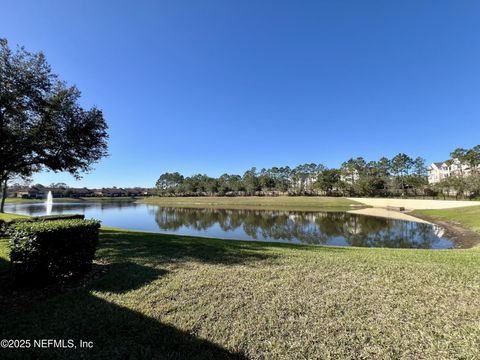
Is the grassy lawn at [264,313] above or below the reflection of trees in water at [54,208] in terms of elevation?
above

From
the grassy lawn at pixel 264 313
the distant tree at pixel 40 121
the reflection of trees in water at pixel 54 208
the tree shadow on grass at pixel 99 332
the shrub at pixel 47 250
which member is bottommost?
the reflection of trees in water at pixel 54 208

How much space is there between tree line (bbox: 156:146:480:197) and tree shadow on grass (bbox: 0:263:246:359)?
62063mm

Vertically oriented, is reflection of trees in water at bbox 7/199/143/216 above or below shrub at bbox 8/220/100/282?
below

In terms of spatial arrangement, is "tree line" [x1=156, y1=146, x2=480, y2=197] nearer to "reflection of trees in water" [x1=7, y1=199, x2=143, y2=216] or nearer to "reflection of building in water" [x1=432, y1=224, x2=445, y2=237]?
"reflection of building in water" [x1=432, y1=224, x2=445, y2=237]

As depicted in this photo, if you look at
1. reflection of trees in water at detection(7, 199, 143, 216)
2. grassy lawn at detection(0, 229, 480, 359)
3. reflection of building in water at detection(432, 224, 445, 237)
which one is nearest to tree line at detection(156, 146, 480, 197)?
reflection of building in water at detection(432, 224, 445, 237)

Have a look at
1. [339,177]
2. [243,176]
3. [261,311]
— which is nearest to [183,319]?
[261,311]

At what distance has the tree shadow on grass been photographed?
308 cm

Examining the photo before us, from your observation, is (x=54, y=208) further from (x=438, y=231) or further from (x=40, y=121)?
(x=438, y=231)

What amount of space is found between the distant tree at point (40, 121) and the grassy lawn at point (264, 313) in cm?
972

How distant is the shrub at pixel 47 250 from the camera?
525 centimetres

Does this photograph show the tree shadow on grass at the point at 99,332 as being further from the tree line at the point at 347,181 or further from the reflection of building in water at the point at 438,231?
the tree line at the point at 347,181

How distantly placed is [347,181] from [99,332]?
85.7 meters

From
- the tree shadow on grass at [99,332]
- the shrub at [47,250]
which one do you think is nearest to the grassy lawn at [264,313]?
the tree shadow on grass at [99,332]

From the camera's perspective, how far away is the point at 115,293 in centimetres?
490
